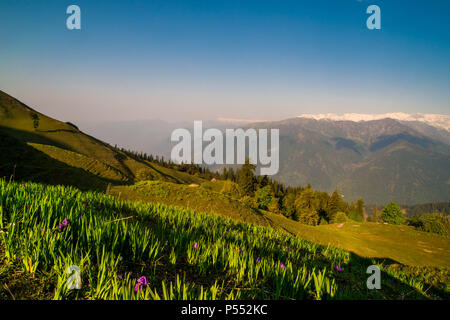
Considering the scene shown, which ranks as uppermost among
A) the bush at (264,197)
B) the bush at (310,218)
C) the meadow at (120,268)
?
the meadow at (120,268)

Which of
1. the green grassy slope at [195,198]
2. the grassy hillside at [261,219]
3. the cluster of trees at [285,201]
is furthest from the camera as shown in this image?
the cluster of trees at [285,201]

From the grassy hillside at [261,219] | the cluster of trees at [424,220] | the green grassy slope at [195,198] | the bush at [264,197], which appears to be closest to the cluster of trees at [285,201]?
the bush at [264,197]

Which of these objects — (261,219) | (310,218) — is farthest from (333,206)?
(261,219)

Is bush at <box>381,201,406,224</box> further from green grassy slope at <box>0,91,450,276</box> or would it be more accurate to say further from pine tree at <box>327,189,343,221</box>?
green grassy slope at <box>0,91,450,276</box>

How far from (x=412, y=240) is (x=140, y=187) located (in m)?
41.2

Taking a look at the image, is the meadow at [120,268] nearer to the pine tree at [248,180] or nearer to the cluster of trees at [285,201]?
the cluster of trees at [285,201]

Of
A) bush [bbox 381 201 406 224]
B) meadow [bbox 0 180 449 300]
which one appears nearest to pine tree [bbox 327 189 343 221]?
bush [bbox 381 201 406 224]

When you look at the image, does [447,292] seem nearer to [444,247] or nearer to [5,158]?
[5,158]

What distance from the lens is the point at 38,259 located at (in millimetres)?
2074

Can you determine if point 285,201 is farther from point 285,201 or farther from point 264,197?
point 264,197
